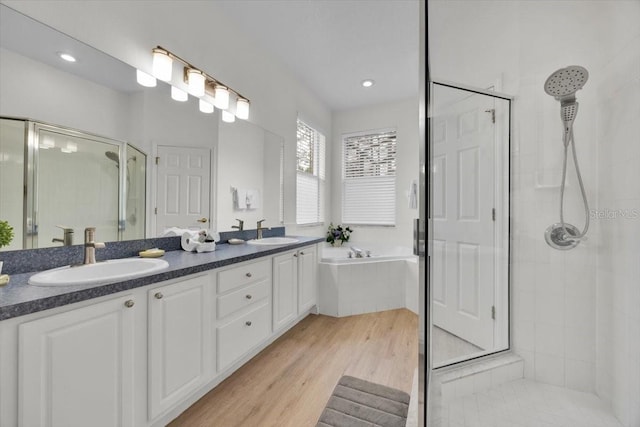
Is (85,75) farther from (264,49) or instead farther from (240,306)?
(264,49)

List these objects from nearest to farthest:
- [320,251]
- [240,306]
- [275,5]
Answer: [240,306] < [275,5] < [320,251]

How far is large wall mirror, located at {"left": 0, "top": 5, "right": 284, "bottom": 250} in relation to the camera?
3.85 ft

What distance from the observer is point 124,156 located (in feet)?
5.27

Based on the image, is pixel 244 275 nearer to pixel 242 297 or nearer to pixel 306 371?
pixel 242 297

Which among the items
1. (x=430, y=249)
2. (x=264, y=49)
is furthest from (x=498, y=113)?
(x=264, y=49)

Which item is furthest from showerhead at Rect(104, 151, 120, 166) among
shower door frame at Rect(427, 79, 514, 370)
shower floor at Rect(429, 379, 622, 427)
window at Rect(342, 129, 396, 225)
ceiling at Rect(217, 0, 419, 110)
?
window at Rect(342, 129, 396, 225)

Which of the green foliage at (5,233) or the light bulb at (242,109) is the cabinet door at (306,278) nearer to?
the light bulb at (242,109)

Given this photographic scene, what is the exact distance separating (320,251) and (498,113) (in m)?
2.26

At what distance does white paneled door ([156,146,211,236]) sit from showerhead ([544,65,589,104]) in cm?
212

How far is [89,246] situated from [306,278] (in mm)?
1813

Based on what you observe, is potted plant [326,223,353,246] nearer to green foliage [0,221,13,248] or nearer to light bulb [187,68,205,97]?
light bulb [187,68,205,97]

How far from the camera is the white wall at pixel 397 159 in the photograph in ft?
13.0

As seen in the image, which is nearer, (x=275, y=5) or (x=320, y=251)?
(x=275, y=5)

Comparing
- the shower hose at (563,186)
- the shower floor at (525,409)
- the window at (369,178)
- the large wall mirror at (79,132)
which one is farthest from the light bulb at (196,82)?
the window at (369,178)
